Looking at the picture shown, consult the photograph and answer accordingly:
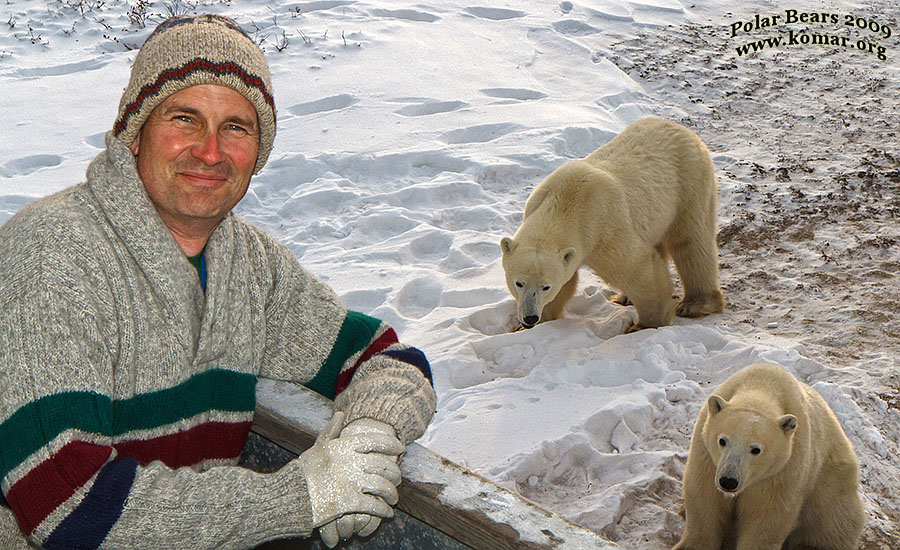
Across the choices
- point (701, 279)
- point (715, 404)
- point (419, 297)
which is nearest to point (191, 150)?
point (715, 404)

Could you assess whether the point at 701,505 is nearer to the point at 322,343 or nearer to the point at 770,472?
the point at 770,472

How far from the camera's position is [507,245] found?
4512mm

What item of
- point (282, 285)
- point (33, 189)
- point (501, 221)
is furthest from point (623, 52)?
point (282, 285)

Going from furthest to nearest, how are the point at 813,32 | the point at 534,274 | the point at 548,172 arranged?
the point at 813,32, the point at 548,172, the point at 534,274

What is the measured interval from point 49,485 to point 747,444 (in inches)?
83.2

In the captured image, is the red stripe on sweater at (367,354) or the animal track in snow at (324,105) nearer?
the red stripe on sweater at (367,354)

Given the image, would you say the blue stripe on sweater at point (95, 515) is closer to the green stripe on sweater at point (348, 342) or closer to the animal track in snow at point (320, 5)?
the green stripe on sweater at point (348, 342)

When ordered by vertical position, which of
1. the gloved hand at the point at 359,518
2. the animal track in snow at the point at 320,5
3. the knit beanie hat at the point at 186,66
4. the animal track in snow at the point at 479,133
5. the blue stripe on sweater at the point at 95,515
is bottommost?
the animal track in snow at the point at 479,133

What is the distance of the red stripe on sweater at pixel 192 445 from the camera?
7.01 ft

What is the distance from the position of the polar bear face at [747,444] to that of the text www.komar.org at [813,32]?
24.0 feet

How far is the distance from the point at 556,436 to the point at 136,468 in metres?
2.26

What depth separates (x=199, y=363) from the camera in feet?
7.23

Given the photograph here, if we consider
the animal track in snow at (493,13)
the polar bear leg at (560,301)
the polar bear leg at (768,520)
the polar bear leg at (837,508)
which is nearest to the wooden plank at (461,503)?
the polar bear leg at (768,520)

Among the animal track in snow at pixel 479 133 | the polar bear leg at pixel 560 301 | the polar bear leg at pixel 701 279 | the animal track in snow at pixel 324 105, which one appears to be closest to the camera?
the polar bear leg at pixel 560 301
